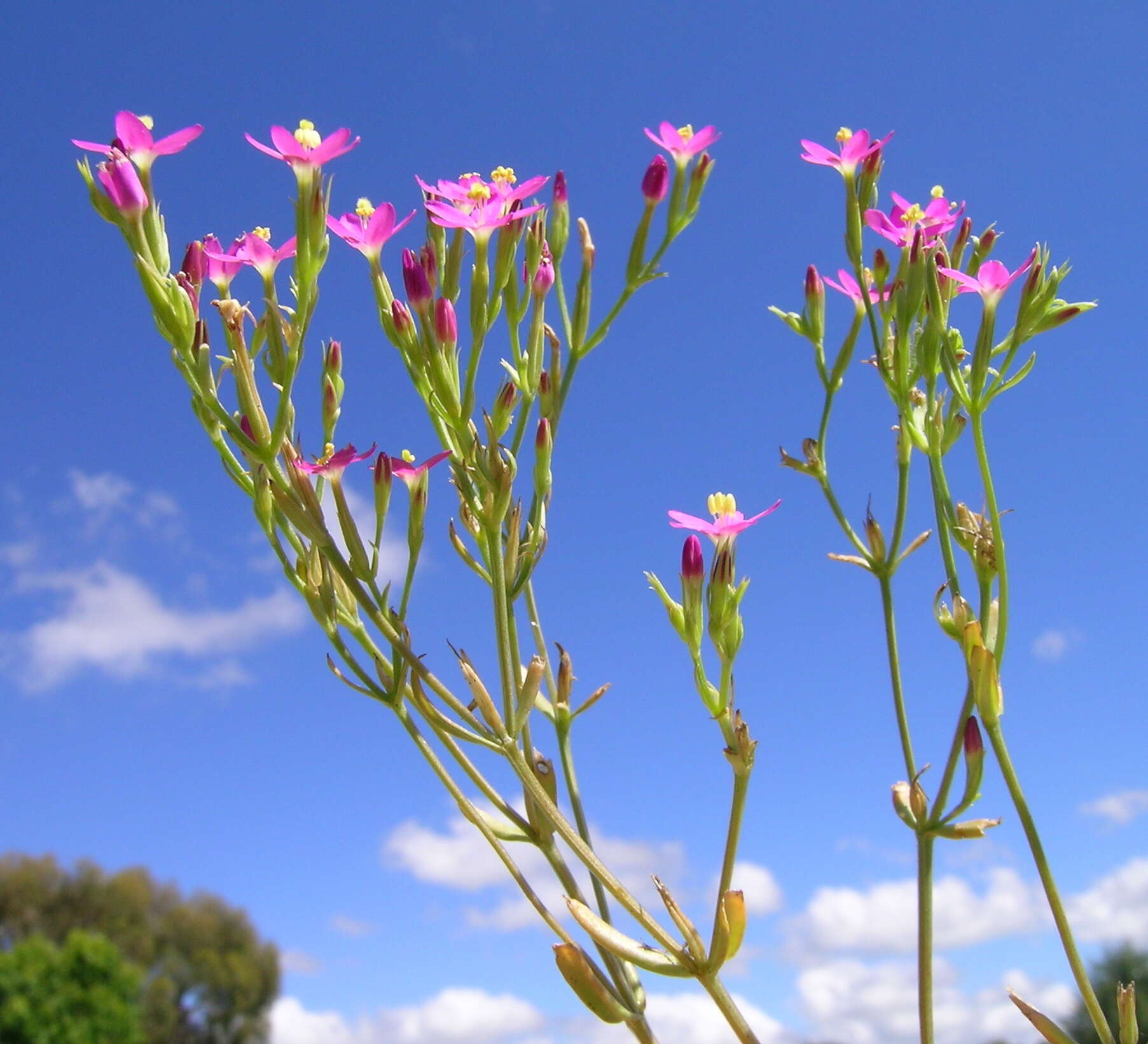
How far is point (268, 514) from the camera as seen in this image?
113 cm

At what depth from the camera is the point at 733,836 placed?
1.04m

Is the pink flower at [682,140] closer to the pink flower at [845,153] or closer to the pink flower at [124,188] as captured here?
the pink flower at [845,153]

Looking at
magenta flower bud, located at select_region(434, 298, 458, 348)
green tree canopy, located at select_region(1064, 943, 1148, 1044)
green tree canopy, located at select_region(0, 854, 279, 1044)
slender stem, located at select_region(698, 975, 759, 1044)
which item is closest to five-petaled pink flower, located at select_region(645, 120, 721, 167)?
magenta flower bud, located at select_region(434, 298, 458, 348)

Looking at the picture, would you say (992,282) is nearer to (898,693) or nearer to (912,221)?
(912,221)

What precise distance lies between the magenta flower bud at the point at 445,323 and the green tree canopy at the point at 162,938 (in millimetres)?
40914

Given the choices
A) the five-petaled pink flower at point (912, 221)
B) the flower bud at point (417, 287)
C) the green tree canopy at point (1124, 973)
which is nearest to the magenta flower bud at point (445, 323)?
the flower bud at point (417, 287)

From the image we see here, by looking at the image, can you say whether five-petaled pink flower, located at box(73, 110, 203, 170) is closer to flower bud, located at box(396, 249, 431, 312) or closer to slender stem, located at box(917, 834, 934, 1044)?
flower bud, located at box(396, 249, 431, 312)

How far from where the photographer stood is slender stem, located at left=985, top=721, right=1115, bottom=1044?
106cm

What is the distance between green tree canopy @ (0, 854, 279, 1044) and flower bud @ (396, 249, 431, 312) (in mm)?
40907

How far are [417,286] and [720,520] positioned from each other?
46cm

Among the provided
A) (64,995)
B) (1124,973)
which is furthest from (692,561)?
(64,995)

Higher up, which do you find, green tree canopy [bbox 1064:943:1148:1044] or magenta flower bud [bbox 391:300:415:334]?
green tree canopy [bbox 1064:943:1148:1044]

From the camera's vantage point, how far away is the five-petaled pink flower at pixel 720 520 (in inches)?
48.8

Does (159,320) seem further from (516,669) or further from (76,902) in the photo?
(76,902)
